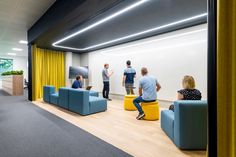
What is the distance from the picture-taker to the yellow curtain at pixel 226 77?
970mm

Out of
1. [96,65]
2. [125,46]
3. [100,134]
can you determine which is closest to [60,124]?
[100,134]

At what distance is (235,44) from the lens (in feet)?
3.16

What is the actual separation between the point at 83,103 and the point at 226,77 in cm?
312

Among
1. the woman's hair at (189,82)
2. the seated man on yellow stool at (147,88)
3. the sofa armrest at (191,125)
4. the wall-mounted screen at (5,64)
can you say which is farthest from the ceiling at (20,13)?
the wall-mounted screen at (5,64)

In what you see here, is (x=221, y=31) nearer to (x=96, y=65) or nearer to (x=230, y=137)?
(x=230, y=137)

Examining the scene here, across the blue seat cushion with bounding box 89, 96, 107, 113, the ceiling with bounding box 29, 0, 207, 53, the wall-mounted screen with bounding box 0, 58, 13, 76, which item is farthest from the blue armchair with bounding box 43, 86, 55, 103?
the wall-mounted screen with bounding box 0, 58, 13, 76

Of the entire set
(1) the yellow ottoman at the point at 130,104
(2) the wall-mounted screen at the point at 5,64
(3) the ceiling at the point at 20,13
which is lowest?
(1) the yellow ottoman at the point at 130,104

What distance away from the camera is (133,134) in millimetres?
2572

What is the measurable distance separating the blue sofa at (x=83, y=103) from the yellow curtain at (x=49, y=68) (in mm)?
3974

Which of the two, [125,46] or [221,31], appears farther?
[125,46]

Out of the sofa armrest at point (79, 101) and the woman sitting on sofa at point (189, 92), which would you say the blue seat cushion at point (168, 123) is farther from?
the sofa armrest at point (79, 101)

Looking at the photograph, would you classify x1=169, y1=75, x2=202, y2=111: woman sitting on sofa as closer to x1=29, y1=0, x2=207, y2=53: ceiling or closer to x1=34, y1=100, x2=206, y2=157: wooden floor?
x1=34, y1=100, x2=206, y2=157: wooden floor

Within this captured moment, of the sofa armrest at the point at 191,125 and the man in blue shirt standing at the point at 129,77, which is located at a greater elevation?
the man in blue shirt standing at the point at 129,77

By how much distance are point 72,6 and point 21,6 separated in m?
1.87
